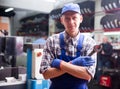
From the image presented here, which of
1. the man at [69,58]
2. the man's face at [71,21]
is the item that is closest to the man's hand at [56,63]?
the man at [69,58]

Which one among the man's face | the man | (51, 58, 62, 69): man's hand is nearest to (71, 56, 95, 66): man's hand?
the man

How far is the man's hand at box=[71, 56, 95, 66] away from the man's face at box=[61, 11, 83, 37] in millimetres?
205

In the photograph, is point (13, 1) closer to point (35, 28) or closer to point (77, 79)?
point (35, 28)

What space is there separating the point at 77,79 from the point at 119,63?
15.6 feet

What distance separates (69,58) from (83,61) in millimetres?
123

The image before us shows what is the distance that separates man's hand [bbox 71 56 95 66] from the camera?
58.6 inches

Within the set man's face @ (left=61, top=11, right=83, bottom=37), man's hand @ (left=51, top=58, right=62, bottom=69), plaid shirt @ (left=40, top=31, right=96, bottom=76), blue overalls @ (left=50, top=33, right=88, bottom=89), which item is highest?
man's face @ (left=61, top=11, right=83, bottom=37)

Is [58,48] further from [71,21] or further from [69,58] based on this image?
[71,21]

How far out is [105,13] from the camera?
664cm

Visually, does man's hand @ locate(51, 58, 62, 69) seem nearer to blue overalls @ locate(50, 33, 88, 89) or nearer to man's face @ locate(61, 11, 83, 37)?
blue overalls @ locate(50, 33, 88, 89)

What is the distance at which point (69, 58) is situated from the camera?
156cm

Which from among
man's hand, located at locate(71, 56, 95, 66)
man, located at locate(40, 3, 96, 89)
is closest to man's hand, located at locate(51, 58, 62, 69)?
man, located at locate(40, 3, 96, 89)

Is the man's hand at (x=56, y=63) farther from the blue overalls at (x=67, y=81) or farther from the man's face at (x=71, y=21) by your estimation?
the man's face at (x=71, y=21)

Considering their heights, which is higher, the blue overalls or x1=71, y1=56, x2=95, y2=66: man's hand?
x1=71, y1=56, x2=95, y2=66: man's hand
